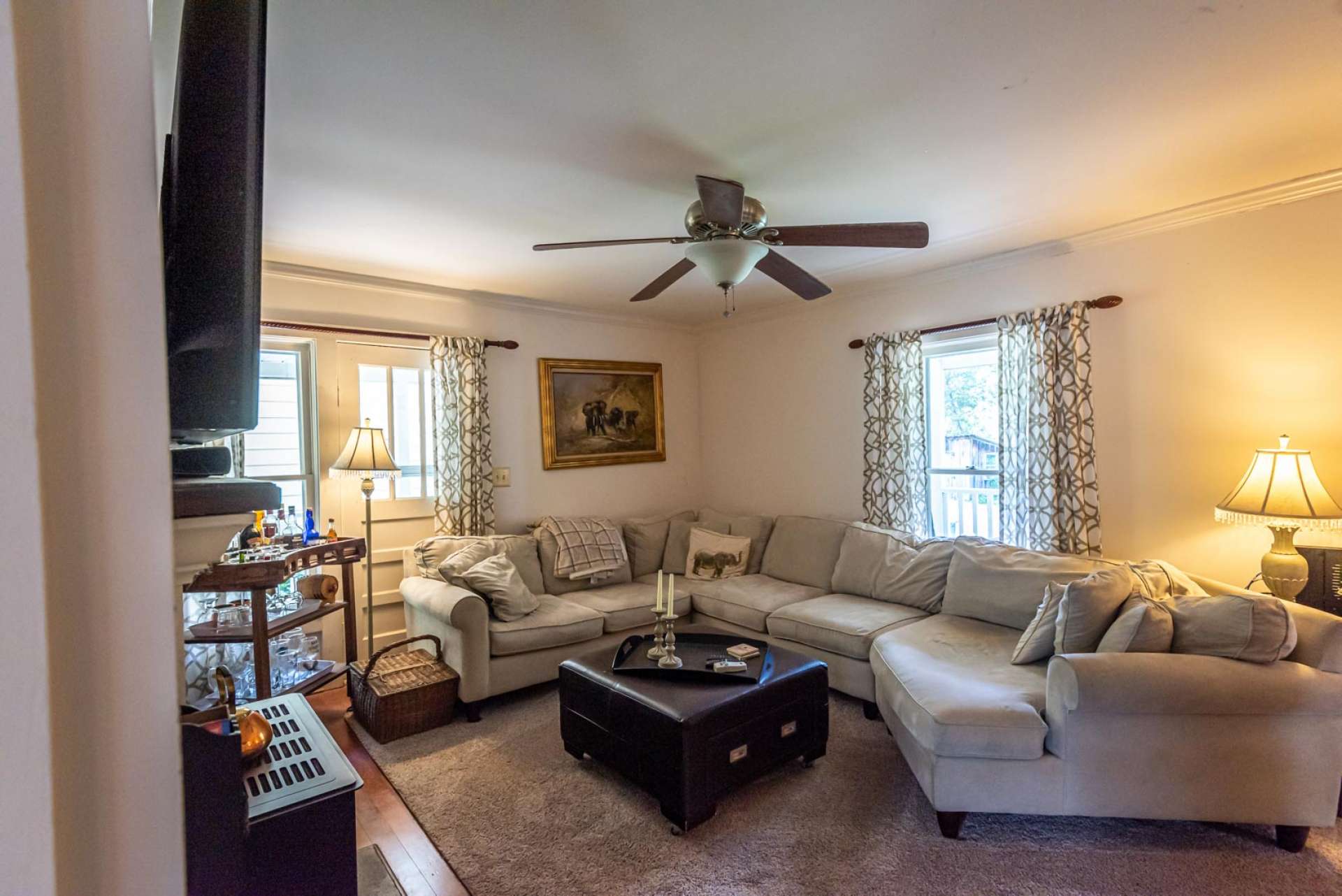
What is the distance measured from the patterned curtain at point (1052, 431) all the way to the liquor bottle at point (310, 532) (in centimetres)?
384

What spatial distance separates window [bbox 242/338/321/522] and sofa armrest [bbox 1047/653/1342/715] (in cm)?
388

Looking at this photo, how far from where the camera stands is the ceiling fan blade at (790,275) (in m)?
2.53

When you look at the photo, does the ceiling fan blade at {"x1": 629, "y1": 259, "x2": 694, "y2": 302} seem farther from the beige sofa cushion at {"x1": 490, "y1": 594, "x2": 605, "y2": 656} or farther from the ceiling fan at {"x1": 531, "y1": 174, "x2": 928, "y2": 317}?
the beige sofa cushion at {"x1": 490, "y1": 594, "x2": 605, "y2": 656}

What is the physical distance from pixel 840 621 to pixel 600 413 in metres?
2.50

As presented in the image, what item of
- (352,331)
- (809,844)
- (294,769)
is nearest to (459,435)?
(352,331)

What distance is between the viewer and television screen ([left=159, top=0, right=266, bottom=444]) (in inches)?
24.0

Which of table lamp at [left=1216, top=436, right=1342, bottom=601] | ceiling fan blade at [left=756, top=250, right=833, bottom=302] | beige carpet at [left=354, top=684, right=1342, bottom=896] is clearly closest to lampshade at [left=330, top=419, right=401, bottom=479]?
beige carpet at [left=354, top=684, right=1342, bottom=896]

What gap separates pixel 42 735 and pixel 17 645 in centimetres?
4

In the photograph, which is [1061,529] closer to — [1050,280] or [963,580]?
[963,580]

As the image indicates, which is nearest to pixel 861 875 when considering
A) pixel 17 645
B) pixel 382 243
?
pixel 17 645

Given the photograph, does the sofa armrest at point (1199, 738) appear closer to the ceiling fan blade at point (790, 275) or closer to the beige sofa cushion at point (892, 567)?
the beige sofa cushion at point (892, 567)

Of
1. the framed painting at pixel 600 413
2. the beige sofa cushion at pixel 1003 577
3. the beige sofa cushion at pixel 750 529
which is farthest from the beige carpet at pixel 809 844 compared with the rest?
the framed painting at pixel 600 413

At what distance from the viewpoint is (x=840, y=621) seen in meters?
3.29

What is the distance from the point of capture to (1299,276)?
2689mm
